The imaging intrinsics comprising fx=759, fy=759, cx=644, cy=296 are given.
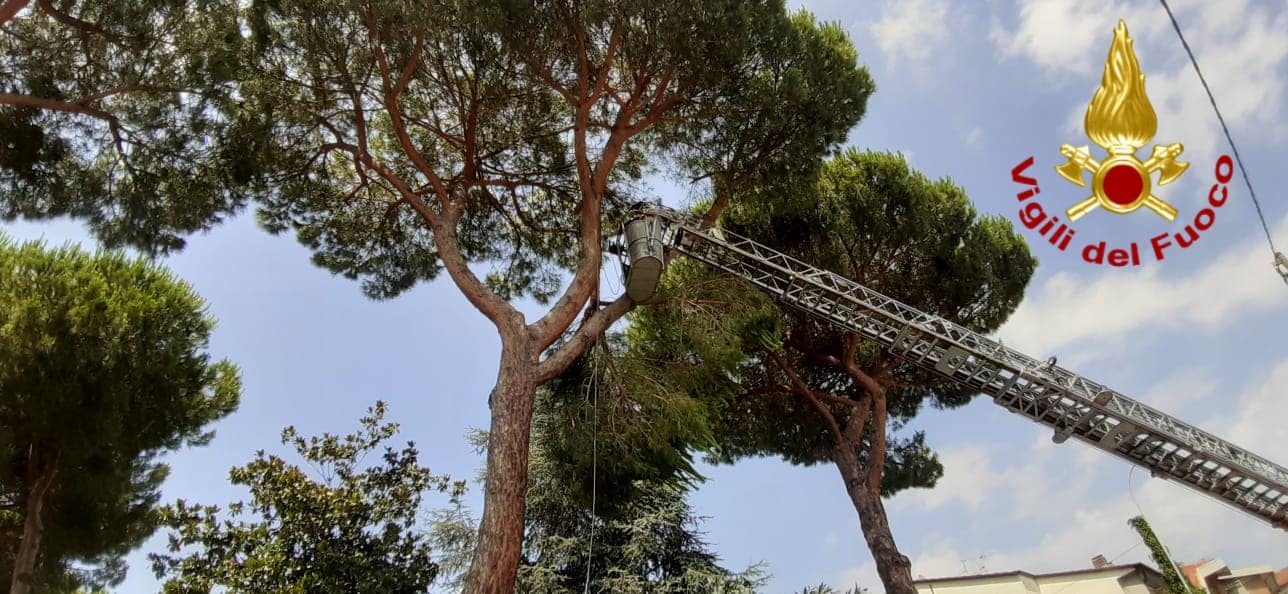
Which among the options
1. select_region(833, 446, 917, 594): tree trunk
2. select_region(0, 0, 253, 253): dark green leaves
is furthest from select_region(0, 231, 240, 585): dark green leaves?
select_region(833, 446, 917, 594): tree trunk

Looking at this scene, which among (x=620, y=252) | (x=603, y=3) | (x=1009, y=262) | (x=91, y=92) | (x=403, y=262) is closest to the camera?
(x=603, y=3)

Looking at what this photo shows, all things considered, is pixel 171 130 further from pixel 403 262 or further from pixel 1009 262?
pixel 1009 262

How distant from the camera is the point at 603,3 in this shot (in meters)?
7.33

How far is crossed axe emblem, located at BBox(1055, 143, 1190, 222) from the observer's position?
208 inches

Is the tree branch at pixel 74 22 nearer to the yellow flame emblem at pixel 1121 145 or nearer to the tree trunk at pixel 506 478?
the tree trunk at pixel 506 478

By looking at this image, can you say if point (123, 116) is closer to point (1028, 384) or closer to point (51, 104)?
point (51, 104)

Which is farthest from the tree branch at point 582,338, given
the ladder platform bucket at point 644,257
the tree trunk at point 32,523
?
the tree trunk at point 32,523

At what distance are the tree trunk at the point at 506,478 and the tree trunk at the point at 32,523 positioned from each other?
236 inches

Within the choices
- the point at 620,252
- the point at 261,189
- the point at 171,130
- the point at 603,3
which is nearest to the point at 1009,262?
the point at 620,252

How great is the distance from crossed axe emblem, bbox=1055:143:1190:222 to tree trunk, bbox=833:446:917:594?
220 inches

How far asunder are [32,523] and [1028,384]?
38.2 ft

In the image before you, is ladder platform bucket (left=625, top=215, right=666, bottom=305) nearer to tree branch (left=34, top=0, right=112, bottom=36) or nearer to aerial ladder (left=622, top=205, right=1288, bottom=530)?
aerial ladder (left=622, top=205, right=1288, bottom=530)

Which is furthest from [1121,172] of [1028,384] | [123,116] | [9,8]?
[123,116]

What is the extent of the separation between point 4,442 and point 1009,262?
533 inches
